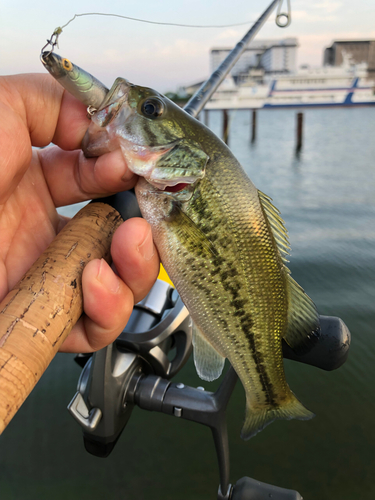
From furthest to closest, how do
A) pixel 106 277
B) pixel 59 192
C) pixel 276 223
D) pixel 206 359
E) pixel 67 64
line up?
pixel 59 192 → pixel 206 359 → pixel 276 223 → pixel 106 277 → pixel 67 64

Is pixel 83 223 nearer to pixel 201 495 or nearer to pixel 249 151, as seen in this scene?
pixel 201 495

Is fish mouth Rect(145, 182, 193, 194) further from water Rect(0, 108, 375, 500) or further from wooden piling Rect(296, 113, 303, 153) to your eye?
wooden piling Rect(296, 113, 303, 153)

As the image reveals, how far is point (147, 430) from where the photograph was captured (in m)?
2.81

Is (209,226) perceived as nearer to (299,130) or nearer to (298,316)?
(298,316)

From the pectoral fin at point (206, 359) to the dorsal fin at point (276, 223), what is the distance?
476mm

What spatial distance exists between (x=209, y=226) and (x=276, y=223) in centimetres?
29

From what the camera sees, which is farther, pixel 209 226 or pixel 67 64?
pixel 209 226

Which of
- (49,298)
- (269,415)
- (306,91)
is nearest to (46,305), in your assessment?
(49,298)

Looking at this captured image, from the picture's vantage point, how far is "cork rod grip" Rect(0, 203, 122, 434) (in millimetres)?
873

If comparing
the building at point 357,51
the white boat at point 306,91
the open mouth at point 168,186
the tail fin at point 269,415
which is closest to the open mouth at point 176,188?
the open mouth at point 168,186

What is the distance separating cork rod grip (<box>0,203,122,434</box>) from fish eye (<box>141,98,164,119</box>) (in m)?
0.38

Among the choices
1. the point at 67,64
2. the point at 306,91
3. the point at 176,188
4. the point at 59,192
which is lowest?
the point at 306,91

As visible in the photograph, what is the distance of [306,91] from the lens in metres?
54.6

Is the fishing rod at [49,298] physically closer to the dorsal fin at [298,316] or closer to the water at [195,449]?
the dorsal fin at [298,316]
